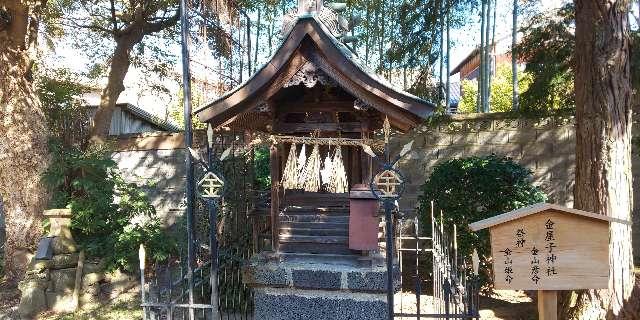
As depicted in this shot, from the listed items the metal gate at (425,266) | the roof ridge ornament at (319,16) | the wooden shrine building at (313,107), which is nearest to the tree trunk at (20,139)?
the wooden shrine building at (313,107)

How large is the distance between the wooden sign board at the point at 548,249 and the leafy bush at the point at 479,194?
3563 mm

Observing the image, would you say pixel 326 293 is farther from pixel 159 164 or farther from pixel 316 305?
pixel 159 164

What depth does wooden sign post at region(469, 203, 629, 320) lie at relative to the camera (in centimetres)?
347

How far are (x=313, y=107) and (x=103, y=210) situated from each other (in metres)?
5.09

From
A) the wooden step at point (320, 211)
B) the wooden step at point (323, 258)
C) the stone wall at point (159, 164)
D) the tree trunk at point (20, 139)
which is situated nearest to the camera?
the wooden step at point (323, 258)

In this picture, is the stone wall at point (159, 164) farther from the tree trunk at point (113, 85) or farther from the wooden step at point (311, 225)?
the wooden step at point (311, 225)

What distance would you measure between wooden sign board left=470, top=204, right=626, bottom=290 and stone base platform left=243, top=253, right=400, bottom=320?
1501mm

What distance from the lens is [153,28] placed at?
452 inches

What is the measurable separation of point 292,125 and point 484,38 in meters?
10.2

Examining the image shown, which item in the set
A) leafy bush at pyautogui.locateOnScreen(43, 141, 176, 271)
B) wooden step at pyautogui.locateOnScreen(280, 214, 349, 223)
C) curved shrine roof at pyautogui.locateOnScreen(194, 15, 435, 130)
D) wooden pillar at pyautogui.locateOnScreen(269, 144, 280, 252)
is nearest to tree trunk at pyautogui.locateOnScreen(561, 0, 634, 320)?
curved shrine roof at pyautogui.locateOnScreen(194, 15, 435, 130)

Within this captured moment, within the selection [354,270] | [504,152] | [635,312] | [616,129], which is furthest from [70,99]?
[635,312]

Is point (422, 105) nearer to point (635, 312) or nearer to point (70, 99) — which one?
point (635, 312)

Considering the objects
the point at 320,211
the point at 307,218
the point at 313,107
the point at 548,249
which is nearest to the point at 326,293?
the point at 307,218

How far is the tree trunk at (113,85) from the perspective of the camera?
10.8m
